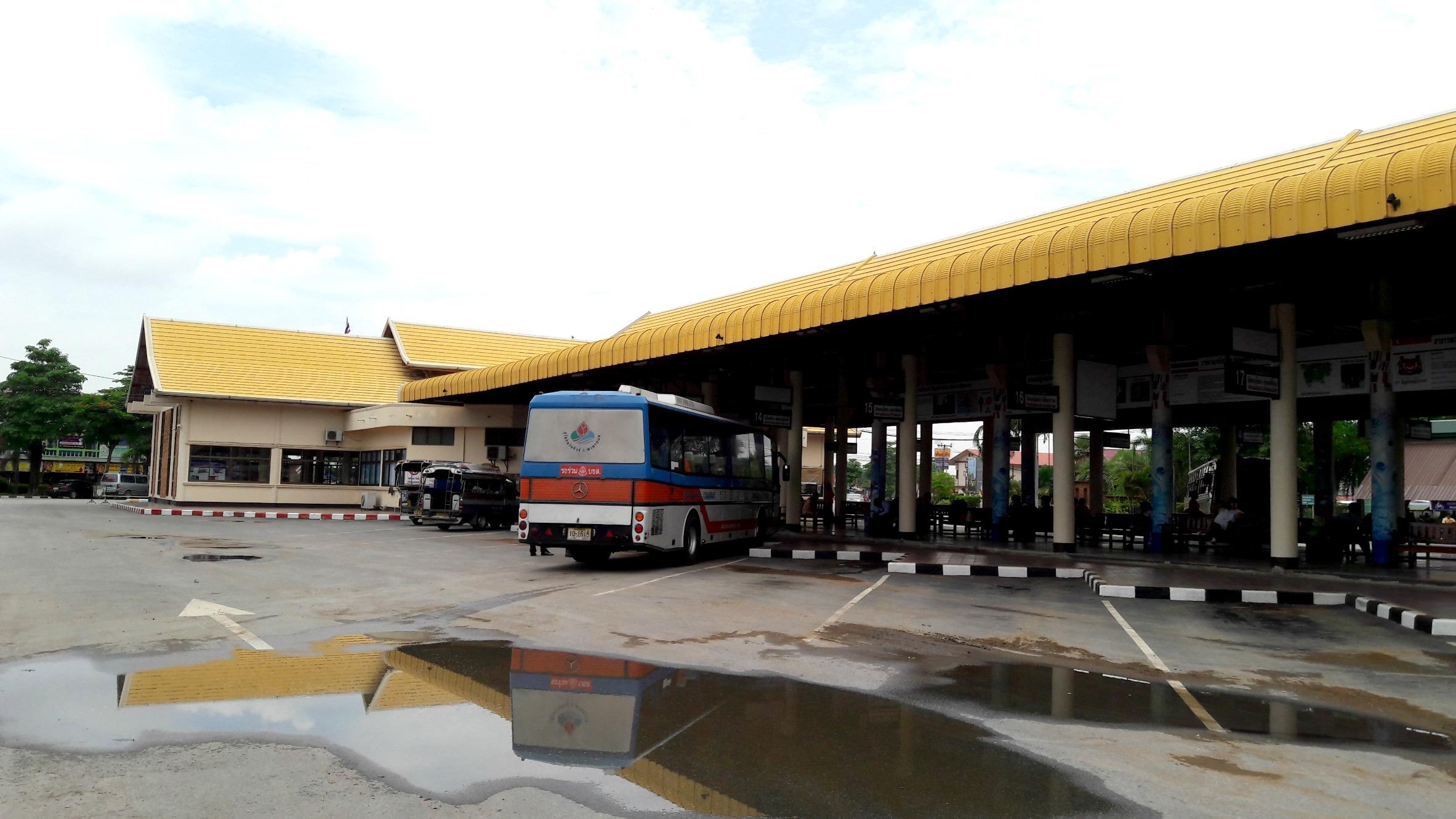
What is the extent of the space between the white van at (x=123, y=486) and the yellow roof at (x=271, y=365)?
1508 cm

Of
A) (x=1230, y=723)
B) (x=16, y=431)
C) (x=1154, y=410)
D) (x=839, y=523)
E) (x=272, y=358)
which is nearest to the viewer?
(x=1230, y=723)

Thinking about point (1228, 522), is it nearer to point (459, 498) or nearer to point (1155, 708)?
point (1155, 708)

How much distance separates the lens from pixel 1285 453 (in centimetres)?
1600

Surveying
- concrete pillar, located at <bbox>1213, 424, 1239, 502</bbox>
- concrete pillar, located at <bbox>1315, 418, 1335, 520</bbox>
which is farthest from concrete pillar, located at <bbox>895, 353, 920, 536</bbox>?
concrete pillar, located at <bbox>1315, 418, 1335, 520</bbox>

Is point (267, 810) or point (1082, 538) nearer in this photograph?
point (267, 810)

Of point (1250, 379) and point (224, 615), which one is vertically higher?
point (1250, 379)

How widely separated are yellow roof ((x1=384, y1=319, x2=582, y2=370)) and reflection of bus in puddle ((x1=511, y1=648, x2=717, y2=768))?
35897mm

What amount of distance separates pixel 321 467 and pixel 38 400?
77.3ft

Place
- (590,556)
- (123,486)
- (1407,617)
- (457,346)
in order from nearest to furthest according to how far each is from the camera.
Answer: (1407,617), (590,556), (457,346), (123,486)

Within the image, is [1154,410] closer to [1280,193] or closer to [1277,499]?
[1277,499]

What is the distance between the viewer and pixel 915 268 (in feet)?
56.9

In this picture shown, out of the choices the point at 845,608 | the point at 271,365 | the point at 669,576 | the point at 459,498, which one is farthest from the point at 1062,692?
the point at 271,365

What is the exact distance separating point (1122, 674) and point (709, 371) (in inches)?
841

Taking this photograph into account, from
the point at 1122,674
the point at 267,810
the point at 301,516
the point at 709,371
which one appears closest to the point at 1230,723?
the point at 1122,674
